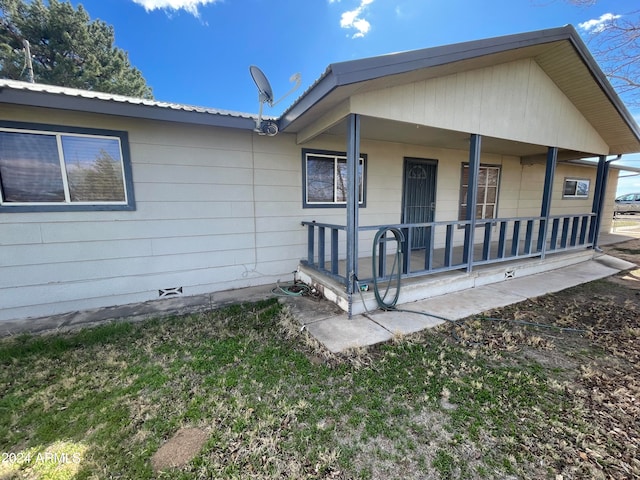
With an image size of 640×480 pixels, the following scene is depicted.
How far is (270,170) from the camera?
456cm

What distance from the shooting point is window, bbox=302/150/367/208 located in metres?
4.91

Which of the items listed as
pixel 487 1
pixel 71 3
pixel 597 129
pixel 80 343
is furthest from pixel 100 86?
pixel 597 129

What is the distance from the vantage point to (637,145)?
5.91 metres

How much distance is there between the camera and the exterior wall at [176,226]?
3414 millimetres

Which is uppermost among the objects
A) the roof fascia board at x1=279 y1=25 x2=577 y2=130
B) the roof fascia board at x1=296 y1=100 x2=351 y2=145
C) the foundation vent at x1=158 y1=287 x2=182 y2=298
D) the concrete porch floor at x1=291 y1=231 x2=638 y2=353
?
the roof fascia board at x1=279 y1=25 x2=577 y2=130

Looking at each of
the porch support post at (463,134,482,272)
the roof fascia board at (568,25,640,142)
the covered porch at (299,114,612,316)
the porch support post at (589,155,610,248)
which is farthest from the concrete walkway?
the roof fascia board at (568,25,640,142)

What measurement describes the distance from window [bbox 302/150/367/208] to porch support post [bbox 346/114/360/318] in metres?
1.74

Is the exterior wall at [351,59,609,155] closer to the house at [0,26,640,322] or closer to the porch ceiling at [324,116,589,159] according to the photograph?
the house at [0,26,640,322]

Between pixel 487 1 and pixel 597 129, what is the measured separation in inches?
141

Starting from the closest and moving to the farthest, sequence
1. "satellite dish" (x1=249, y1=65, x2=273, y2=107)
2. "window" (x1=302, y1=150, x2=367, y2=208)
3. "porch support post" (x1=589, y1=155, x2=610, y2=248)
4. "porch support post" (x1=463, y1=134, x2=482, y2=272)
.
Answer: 1. "satellite dish" (x1=249, y1=65, x2=273, y2=107)
2. "porch support post" (x1=463, y1=134, x2=482, y2=272)
3. "window" (x1=302, y1=150, x2=367, y2=208)
4. "porch support post" (x1=589, y1=155, x2=610, y2=248)

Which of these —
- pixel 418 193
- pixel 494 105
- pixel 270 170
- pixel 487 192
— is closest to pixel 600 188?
pixel 487 192

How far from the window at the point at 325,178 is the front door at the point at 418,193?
46.1 inches

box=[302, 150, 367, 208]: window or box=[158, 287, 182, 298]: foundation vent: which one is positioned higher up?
box=[302, 150, 367, 208]: window

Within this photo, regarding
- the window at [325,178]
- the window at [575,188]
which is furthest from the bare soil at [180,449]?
the window at [575,188]
